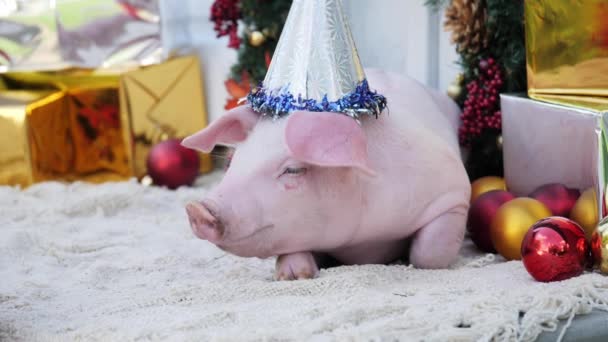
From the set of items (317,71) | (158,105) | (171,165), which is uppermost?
(317,71)

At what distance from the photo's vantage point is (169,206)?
7.18ft

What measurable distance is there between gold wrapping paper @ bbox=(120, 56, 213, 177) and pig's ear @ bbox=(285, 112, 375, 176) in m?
1.40

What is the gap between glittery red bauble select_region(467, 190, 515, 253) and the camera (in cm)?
164

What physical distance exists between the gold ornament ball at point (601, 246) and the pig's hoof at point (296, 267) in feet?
1.46

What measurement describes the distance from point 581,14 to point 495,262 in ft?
1.62

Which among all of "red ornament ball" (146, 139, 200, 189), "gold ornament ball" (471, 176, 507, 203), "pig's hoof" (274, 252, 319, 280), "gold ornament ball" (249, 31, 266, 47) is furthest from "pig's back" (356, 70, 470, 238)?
"red ornament ball" (146, 139, 200, 189)

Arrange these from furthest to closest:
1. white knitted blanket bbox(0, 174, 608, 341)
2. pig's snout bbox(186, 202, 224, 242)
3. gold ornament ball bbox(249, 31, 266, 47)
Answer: gold ornament ball bbox(249, 31, 266, 47) < pig's snout bbox(186, 202, 224, 242) < white knitted blanket bbox(0, 174, 608, 341)

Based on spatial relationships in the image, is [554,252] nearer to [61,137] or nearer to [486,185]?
[486,185]

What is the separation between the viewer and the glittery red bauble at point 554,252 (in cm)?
133

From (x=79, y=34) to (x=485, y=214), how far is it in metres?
1.51

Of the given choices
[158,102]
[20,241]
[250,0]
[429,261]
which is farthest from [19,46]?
[429,261]

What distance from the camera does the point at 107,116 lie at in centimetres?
277

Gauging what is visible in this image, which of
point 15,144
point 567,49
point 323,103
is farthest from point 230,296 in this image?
point 15,144

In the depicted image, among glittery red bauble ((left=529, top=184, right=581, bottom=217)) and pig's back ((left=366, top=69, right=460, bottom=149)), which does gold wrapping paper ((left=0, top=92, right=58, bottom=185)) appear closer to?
pig's back ((left=366, top=69, right=460, bottom=149))
